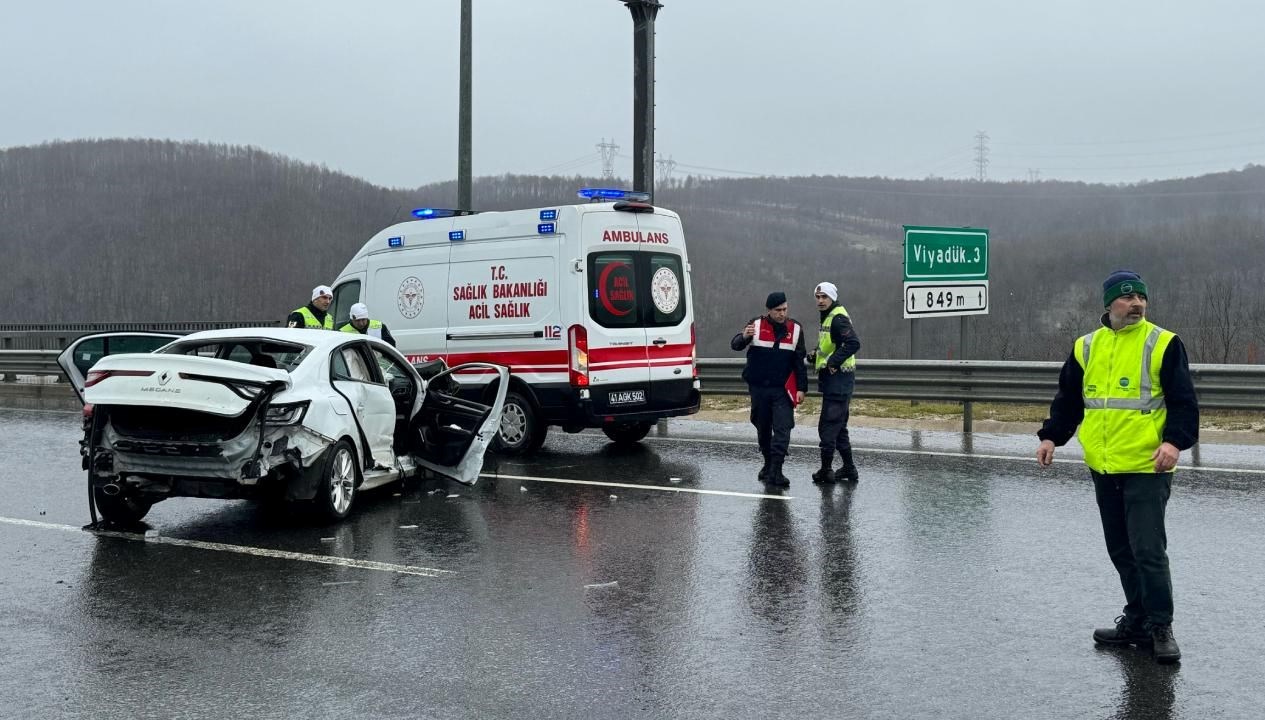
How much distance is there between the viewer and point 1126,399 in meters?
5.34

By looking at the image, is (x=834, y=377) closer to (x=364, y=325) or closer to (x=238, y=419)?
(x=364, y=325)

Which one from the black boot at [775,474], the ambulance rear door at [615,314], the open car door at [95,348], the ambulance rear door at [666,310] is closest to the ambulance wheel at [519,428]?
the ambulance rear door at [615,314]

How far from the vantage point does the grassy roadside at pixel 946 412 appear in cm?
1370

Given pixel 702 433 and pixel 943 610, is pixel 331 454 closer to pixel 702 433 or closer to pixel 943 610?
pixel 943 610

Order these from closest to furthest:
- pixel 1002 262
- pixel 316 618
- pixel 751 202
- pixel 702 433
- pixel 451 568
Result: pixel 316 618 → pixel 451 568 → pixel 702 433 → pixel 1002 262 → pixel 751 202

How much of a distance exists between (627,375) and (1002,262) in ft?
157

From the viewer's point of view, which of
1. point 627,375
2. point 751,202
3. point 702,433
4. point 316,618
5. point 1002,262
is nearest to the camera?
point 316,618

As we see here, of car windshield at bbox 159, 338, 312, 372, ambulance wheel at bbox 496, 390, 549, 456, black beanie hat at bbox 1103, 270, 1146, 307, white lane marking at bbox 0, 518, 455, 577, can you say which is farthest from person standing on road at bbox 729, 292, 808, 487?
black beanie hat at bbox 1103, 270, 1146, 307

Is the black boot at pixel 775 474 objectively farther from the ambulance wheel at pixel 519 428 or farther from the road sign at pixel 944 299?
the road sign at pixel 944 299

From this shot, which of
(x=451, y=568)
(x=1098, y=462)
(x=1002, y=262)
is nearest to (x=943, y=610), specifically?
(x=1098, y=462)

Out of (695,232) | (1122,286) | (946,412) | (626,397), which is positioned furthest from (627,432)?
(695,232)

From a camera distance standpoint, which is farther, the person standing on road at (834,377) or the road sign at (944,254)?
the road sign at (944,254)

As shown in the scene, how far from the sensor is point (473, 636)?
5633 millimetres

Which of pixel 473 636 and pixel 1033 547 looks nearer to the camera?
pixel 473 636
